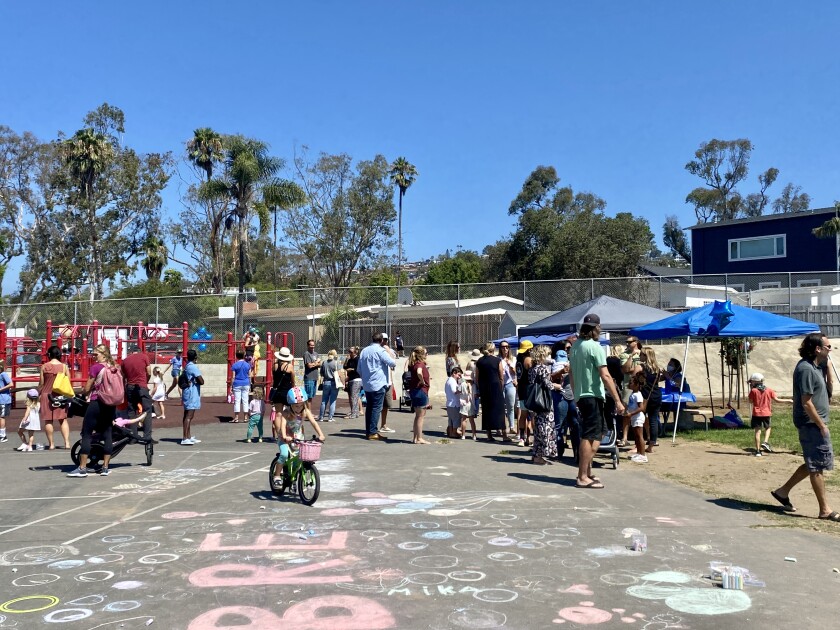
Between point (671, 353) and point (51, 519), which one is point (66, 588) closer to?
point (51, 519)

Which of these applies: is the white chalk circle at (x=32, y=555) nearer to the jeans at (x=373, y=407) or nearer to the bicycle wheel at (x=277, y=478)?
the bicycle wheel at (x=277, y=478)

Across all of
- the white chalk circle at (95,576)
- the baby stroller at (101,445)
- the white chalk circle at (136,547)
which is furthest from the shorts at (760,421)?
the white chalk circle at (95,576)

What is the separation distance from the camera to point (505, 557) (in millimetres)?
5934

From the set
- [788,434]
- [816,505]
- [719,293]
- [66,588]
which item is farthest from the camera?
[719,293]

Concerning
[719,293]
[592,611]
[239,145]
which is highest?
→ [239,145]

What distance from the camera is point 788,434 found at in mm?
13641

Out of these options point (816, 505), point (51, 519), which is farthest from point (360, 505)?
point (816, 505)

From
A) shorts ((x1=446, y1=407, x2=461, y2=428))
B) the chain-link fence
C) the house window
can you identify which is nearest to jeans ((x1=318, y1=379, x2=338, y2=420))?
shorts ((x1=446, y1=407, x2=461, y2=428))

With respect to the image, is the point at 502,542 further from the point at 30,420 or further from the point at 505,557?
the point at 30,420

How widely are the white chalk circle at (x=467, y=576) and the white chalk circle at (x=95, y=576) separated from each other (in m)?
2.45

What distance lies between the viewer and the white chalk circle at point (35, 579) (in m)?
5.34

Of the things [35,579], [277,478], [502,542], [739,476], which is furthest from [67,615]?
[739,476]

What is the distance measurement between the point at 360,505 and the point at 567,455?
5.22 m

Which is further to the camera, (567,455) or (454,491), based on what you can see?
(567,455)
